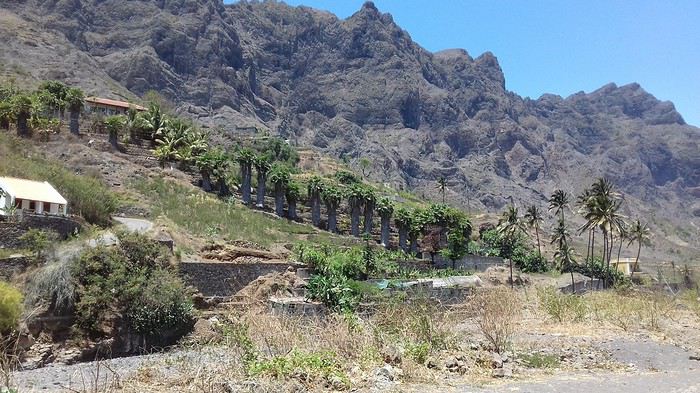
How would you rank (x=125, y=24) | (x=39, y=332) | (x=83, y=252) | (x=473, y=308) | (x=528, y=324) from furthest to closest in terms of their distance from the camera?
(x=125, y=24) < (x=83, y=252) < (x=39, y=332) < (x=528, y=324) < (x=473, y=308)

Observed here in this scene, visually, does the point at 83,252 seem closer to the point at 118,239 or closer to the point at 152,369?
the point at 118,239

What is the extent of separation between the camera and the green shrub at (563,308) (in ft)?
70.8

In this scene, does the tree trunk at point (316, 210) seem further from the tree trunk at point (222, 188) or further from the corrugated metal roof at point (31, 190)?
the corrugated metal roof at point (31, 190)

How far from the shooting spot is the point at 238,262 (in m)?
34.4

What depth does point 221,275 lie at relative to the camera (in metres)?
32.3

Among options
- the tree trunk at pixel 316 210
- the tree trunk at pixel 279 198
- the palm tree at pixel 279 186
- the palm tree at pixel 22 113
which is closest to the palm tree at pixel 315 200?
the tree trunk at pixel 316 210

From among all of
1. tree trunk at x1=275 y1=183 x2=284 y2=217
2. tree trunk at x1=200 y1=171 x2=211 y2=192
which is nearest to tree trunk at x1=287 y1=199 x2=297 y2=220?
tree trunk at x1=275 y1=183 x2=284 y2=217

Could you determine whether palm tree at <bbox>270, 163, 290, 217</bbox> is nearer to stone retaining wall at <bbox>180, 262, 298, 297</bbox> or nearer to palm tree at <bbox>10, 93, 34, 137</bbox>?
palm tree at <bbox>10, 93, 34, 137</bbox>

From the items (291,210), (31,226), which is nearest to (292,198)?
(291,210)

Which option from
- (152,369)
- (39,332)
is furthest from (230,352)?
(39,332)

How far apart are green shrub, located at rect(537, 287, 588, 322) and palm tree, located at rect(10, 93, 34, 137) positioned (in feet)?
170

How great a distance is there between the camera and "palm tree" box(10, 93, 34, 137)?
54625 mm

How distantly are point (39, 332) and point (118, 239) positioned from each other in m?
6.14

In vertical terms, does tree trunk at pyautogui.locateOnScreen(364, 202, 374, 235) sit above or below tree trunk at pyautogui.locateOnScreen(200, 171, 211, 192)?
below
